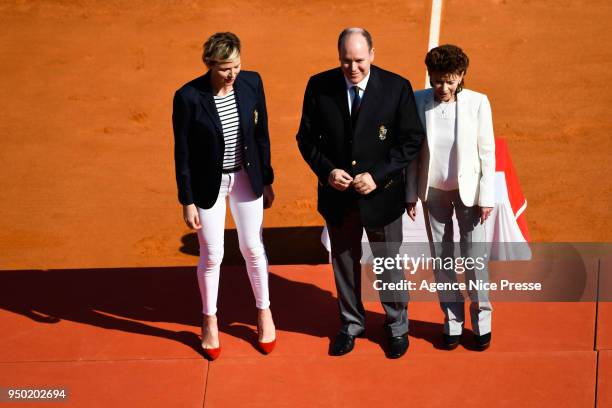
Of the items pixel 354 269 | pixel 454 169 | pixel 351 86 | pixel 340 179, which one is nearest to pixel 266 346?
pixel 354 269

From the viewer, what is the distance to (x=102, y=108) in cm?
1040

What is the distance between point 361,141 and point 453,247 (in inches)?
37.6

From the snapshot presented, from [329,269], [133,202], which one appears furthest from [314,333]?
[133,202]

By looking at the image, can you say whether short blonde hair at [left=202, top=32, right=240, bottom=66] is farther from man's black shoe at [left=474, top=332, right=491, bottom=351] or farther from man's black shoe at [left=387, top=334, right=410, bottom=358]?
man's black shoe at [left=474, top=332, right=491, bottom=351]

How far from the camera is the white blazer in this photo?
5363 mm

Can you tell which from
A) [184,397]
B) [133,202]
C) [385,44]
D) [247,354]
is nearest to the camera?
[184,397]

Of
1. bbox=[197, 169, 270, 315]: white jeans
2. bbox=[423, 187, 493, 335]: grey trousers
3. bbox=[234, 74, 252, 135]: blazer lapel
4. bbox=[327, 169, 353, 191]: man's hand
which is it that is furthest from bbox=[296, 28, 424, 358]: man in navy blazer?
bbox=[197, 169, 270, 315]: white jeans

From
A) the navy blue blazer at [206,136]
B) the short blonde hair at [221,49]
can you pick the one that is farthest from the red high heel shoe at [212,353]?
the short blonde hair at [221,49]

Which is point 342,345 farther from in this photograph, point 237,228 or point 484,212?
point 484,212

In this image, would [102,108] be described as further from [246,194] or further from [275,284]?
[246,194]

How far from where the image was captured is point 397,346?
19.2 ft

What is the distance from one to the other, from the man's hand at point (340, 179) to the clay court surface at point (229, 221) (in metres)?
1.22

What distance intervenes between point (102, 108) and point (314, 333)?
17.0ft

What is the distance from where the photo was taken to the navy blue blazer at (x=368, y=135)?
5.40m
